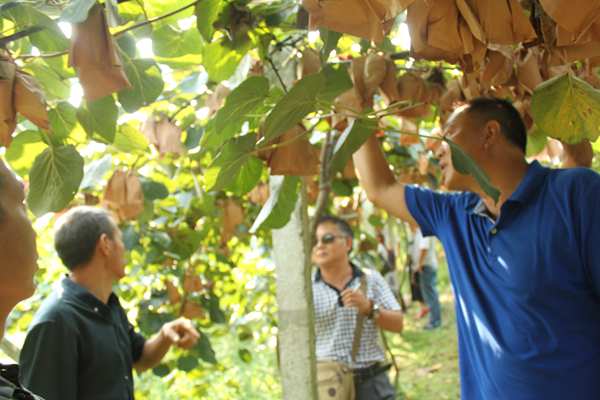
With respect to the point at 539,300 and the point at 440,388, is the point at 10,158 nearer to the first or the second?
the point at 539,300

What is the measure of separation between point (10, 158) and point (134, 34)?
368 mm

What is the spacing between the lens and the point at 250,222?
3.29m

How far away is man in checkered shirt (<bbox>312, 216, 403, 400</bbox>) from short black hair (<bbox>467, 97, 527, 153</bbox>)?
→ 1.44 m

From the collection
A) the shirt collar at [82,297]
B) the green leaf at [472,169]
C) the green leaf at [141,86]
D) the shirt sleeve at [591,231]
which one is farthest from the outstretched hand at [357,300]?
the green leaf at [472,169]

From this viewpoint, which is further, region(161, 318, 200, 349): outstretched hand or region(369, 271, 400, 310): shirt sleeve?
region(369, 271, 400, 310): shirt sleeve

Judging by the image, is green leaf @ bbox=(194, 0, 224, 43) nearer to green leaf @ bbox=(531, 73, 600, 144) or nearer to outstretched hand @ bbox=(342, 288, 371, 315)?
green leaf @ bbox=(531, 73, 600, 144)

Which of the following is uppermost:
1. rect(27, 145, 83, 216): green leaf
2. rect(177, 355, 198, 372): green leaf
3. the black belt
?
rect(27, 145, 83, 216): green leaf

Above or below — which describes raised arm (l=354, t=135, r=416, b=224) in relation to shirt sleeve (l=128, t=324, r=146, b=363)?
above

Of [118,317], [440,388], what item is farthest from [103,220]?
[440,388]

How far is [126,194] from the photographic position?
2031mm

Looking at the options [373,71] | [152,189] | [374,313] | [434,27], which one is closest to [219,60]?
[373,71]

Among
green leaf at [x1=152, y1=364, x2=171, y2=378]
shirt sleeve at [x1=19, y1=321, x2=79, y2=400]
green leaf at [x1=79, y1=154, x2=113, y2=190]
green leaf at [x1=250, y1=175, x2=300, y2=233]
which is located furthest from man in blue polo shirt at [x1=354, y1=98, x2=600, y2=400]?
green leaf at [x1=152, y1=364, x2=171, y2=378]

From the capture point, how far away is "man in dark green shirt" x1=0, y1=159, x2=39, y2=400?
992 mm

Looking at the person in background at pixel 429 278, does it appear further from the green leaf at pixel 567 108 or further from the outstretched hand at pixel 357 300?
the green leaf at pixel 567 108
